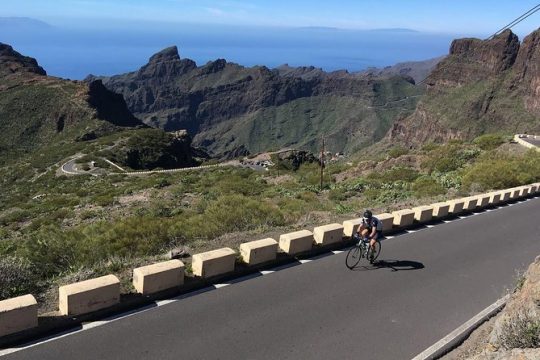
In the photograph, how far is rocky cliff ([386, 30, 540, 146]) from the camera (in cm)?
12631

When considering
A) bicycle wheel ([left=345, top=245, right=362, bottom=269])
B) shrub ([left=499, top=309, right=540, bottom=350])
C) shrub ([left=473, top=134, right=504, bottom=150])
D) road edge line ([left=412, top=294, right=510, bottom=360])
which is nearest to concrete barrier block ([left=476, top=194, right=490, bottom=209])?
bicycle wheel ([left=345, top=245, right=362, bottom=269])

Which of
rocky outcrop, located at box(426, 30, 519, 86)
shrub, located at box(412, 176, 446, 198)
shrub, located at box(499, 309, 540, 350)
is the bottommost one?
shrub, located at box(412, 176, 446, 198)

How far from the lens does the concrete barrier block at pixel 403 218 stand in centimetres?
1395

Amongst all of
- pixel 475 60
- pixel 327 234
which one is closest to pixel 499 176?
pixel 327 234

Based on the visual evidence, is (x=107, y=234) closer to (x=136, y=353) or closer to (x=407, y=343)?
(x=136, y=353)

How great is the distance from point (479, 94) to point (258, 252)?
143023 millimetres

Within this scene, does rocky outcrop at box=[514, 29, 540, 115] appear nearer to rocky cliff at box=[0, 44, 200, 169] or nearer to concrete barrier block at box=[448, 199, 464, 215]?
rocky cliff at box=[0, 44, 200, 169]

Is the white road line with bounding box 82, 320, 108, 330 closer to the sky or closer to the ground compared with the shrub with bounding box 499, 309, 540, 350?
closer to the ground

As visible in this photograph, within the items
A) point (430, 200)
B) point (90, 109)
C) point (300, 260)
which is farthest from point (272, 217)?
point (90, 109)

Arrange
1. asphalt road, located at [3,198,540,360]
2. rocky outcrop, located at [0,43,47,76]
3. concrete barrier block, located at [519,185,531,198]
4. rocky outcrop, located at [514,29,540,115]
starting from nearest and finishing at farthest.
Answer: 1. asphalt road, located at [3,198,540,360]
2. concrete barrier block, located at [519,185,531,198]
3. rocky outcrop, located at [0,43,47,76]
4. rocky outcrop, located at [514,29,540,115]

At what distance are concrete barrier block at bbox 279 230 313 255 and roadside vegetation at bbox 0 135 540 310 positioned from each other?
5.95 ft

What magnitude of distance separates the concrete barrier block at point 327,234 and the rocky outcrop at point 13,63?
11160 centimetres

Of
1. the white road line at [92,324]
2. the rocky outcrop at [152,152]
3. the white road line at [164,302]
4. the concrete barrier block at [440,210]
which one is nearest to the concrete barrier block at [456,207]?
the concrete barrier block at [440,210]

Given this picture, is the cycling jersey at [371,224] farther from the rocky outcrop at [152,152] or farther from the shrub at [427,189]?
the rocky outcrop at [152,152]
